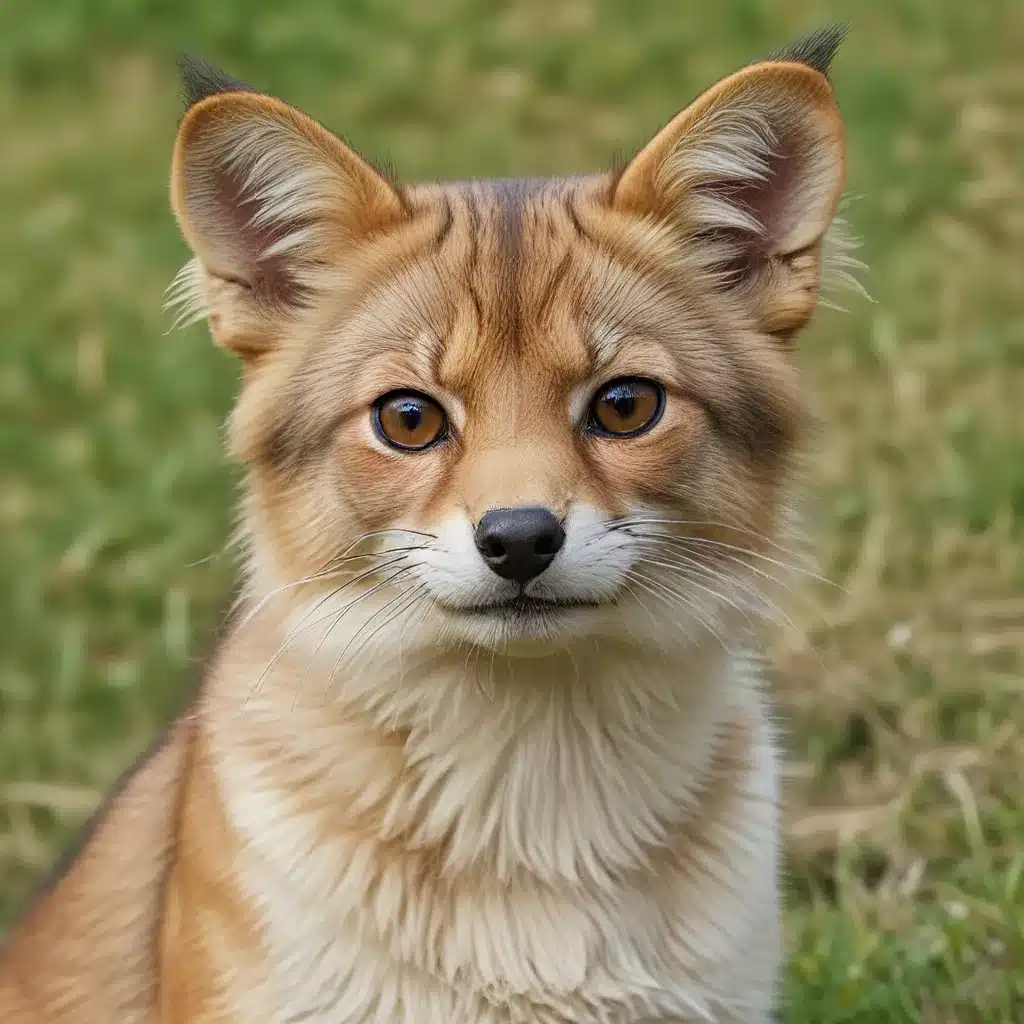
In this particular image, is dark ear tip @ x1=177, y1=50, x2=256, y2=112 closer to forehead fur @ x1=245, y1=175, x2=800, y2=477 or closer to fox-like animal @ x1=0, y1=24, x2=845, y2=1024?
fox-like animal @ x1=0, y1=24, x2=845, y2=1024

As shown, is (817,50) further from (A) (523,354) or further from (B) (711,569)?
(B) (711,569)

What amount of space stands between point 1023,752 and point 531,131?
5030 mm

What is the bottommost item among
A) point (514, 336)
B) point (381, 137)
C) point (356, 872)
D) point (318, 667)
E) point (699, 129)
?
point (356, 872)

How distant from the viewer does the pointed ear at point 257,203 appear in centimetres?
355

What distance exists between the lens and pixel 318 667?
361 centimetres

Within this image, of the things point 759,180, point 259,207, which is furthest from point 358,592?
point 759,180

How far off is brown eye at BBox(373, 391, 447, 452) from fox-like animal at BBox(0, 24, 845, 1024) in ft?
0.04

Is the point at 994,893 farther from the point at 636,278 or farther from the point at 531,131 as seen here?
the point at 531,131

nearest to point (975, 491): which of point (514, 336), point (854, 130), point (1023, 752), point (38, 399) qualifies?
point (1023, 752)

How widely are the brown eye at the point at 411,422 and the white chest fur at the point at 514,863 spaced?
1.88ft

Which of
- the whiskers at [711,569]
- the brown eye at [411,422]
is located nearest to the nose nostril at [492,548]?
the whiskers at [711,569]

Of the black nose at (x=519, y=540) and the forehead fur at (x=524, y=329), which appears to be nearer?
the black nose at (x=519, y=540)

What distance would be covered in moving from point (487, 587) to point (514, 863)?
673mm

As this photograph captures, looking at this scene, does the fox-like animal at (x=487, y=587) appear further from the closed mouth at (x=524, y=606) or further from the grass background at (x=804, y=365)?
the grass background at (x=804, y=365)
